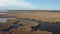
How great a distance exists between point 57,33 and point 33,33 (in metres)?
3.16

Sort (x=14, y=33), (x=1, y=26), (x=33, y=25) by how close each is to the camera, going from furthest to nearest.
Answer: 1. (x=33, y=25)
2. (x=1, y=26)
3. (x=14, y=33)

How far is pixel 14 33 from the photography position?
45.1 ft

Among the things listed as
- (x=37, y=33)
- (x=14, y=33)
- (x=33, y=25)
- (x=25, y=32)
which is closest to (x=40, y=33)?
(x=37, y=33)

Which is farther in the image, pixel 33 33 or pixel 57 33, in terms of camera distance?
pixel 57 33

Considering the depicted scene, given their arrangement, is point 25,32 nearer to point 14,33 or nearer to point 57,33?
point 14,33

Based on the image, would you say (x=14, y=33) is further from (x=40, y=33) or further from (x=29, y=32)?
(x=40, y=33)

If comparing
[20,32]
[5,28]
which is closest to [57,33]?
[20,32]

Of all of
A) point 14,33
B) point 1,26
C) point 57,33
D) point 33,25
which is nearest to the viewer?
point 14,33

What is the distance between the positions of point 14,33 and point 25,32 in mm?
1216

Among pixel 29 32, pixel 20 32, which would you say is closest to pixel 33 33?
pixel 29 32

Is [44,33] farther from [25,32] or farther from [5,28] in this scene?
[5,28]

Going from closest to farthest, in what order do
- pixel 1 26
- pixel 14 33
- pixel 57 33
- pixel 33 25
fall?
pixel 14 33, pixel 57 33, pixel 1 26, pixel 33 25

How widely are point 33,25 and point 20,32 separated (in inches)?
231

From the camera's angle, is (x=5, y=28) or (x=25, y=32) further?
(x=5, y=28)
